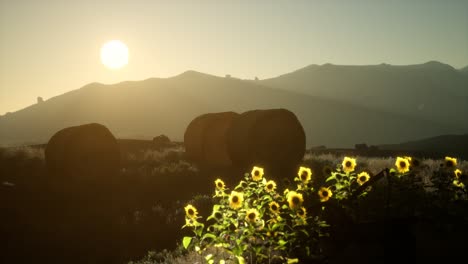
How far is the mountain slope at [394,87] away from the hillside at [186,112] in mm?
12839

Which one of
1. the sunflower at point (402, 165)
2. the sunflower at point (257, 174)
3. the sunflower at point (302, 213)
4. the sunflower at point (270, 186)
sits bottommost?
the sunflower at point (302, 213)

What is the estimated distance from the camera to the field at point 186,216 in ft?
13.6

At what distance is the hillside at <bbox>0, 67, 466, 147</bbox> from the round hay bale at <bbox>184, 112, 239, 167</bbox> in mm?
67468

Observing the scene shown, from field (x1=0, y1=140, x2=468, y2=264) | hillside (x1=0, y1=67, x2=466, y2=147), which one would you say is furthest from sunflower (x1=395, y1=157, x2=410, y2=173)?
hillside (x1=0, y1=67, x2=466, y2=147)

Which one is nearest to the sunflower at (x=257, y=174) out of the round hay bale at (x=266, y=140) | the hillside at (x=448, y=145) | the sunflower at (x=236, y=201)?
the sunflower at (x=236, y=201)

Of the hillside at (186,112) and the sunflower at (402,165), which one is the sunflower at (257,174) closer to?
the sunflower at (402,165)

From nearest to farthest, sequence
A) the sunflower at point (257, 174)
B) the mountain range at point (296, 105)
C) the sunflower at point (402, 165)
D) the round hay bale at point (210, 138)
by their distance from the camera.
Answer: the sunflower at point (402, 165)
the sunflower at point (257, 174)
the round hay bale at point (210, 138)
the mountain range at point (296, 105)

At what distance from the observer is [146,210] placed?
11352 millimetres

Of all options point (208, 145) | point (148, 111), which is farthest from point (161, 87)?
point (208, 145)

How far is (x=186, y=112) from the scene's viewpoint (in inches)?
4077

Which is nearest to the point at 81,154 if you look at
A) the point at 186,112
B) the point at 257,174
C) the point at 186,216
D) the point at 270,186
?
the point at 186,216

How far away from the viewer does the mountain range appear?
96500mm

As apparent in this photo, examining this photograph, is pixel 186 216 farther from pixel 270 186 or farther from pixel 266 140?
pixel 266 140

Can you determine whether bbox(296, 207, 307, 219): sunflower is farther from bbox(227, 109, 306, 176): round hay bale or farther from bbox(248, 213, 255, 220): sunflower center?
bbox(227, 109, 306, 176): round hay bale
